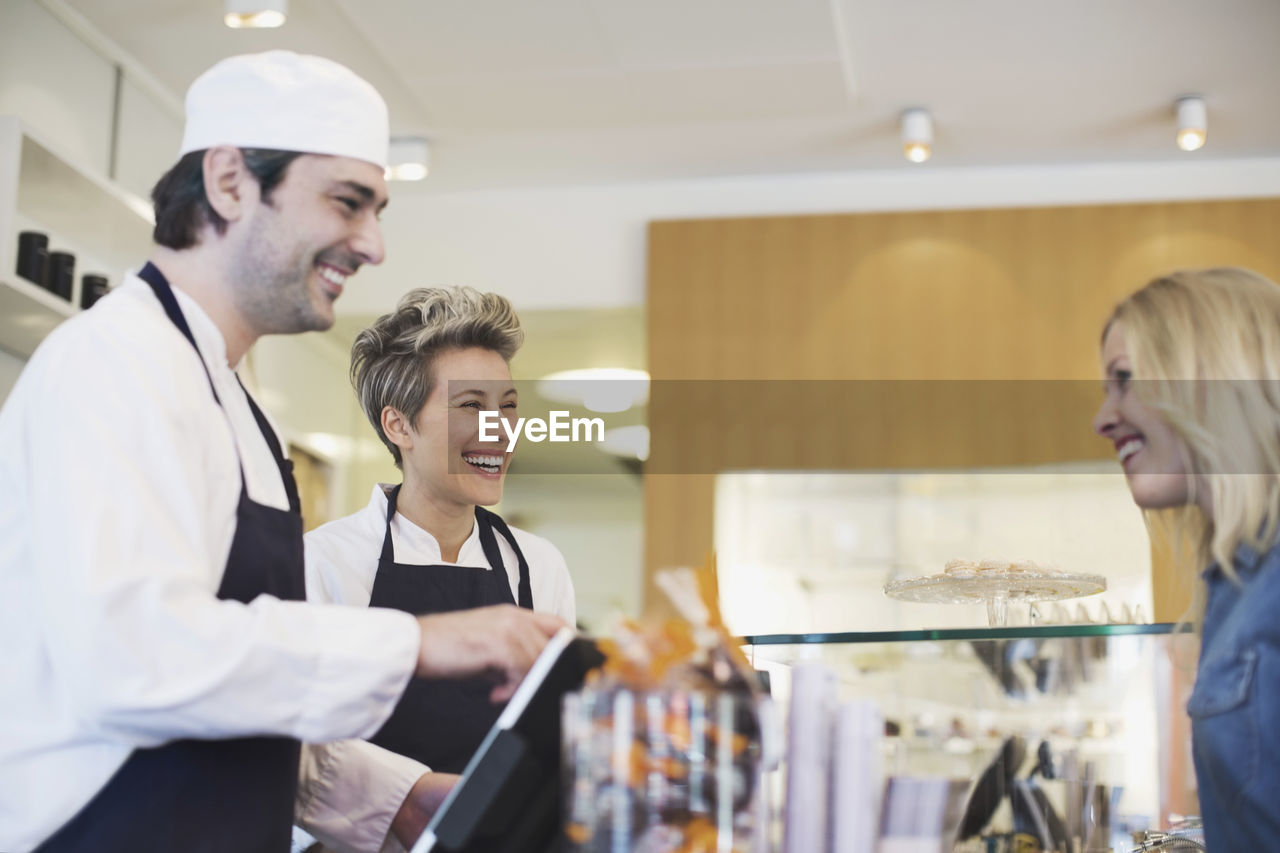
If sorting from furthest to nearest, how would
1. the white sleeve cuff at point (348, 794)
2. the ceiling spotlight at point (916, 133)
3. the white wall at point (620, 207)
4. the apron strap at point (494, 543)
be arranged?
the white wall at point (620, 207), the ceiling spotlight at point (916, 133), the apron strap at point (494, 543), the white sleeve cuff at point (348, 794)

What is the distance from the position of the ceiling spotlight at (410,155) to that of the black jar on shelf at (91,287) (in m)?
1.33

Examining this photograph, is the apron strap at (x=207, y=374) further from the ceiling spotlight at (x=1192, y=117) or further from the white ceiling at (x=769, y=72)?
the ceiling spotlight at (x=1192, y=117)

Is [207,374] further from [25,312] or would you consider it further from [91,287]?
[91,287]

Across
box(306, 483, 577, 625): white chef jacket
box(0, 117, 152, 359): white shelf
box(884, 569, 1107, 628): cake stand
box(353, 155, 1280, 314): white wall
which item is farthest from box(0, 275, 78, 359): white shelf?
box(884, 569, 1107, 628): cake stand

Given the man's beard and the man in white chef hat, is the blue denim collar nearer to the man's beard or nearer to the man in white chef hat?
the man in white chef hat

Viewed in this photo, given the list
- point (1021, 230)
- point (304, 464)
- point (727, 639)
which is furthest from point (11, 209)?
point (1021, 230)

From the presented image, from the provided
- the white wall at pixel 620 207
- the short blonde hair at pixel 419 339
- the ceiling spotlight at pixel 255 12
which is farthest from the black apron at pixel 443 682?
the white wall at pixel 620 207

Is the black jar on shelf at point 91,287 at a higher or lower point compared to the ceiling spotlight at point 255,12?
lower

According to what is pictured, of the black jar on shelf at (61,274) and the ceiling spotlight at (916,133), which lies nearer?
the black jar on shelf at (61,274)

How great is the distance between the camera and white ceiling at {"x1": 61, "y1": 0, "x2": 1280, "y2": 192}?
3.62 m

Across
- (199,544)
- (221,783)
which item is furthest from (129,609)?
(221,783)

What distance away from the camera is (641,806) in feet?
3.00

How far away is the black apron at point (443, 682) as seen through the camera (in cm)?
182

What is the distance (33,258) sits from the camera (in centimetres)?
318
